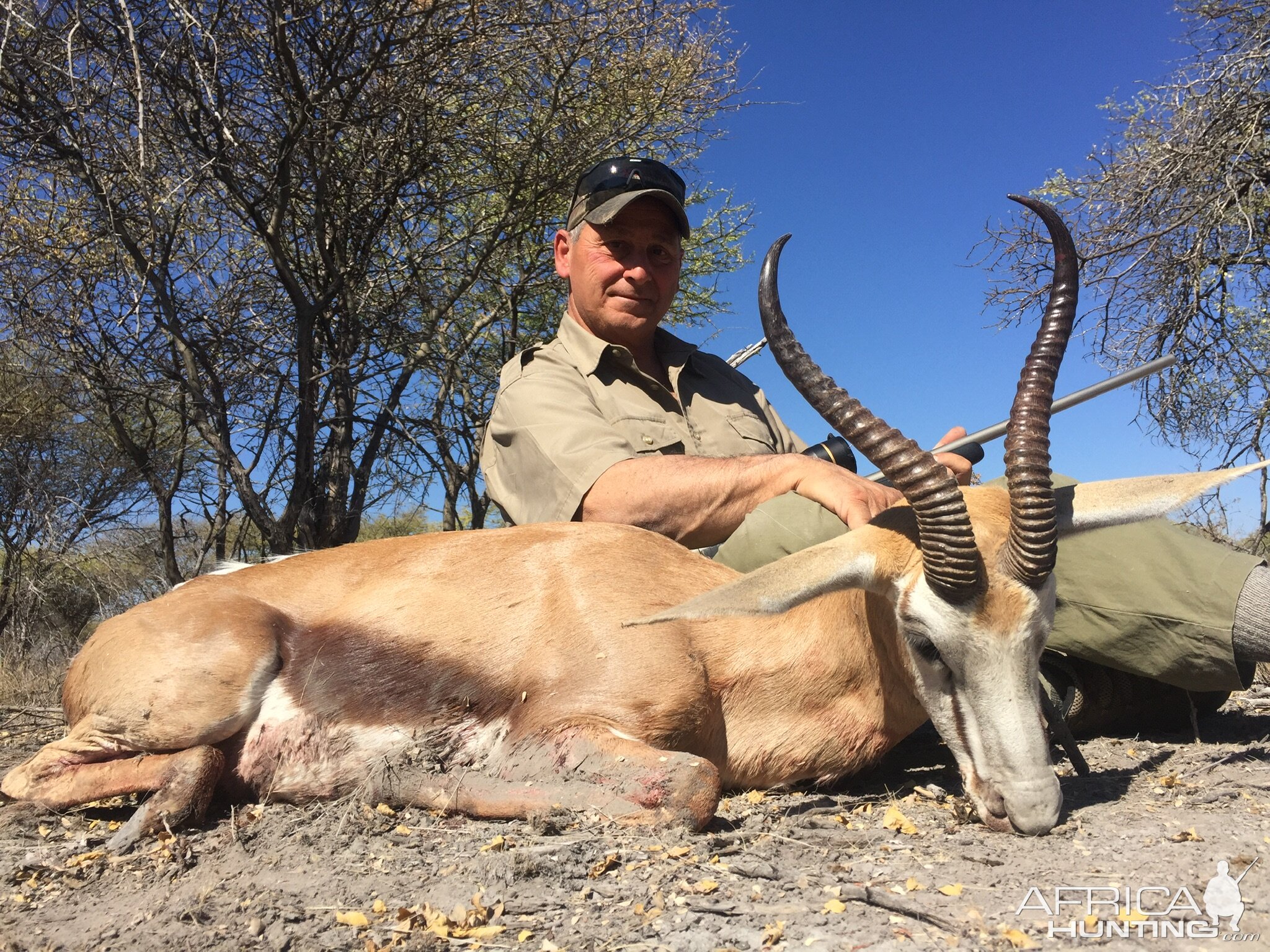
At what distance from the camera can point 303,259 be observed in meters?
9.15

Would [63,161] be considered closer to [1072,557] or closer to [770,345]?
[770,345]

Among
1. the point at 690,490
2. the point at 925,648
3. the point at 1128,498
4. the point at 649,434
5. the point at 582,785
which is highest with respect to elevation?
the point at 649,434

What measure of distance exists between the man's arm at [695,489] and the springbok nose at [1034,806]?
1.50 m

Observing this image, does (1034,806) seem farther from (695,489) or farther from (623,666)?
(695,489)

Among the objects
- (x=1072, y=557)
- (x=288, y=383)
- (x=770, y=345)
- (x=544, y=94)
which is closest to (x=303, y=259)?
(x=288, y=383)

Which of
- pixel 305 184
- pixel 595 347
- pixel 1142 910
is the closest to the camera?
pixel 1142 910

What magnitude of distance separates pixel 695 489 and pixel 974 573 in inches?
62.9

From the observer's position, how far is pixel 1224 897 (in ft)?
7.07

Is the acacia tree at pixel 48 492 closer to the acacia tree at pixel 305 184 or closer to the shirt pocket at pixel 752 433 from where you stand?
the acacia tree at pixel 305 184

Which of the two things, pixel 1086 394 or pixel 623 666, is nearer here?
pixel 623 666

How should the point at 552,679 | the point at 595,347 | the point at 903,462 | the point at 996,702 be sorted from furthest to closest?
1. the point at 595,347
2. the point at 552,679
3. the point at 903,462
4. the point at 996,702

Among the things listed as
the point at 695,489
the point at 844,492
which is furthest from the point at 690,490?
the point at 844,492

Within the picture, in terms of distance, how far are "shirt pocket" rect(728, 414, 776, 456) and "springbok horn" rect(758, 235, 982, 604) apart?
1.99 meters

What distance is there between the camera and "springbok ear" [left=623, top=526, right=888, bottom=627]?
115 inches
